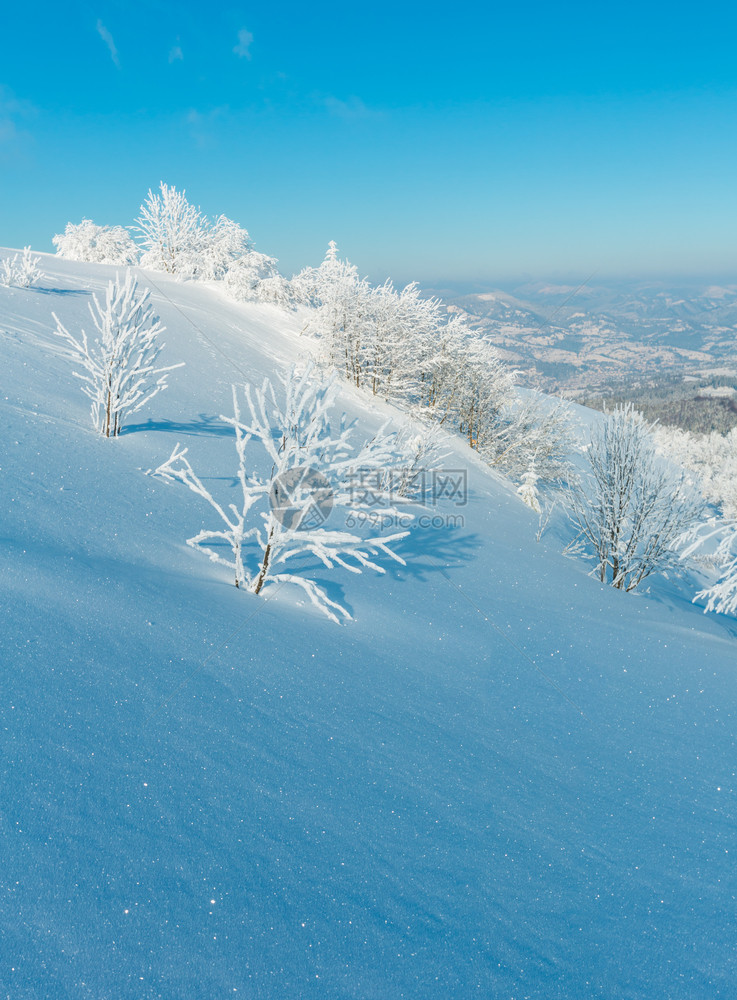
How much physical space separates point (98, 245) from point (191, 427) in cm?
3547

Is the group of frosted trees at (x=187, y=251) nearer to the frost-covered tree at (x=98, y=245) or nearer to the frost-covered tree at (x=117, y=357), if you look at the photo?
the frost-covered tree at (x=98, y=245)

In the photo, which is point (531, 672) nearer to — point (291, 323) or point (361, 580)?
point (361, 580)

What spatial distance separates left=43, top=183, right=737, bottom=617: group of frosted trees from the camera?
5.45m

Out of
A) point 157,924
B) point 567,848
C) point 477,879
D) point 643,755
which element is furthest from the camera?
point 643,755

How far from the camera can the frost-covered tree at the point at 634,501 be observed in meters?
10.5

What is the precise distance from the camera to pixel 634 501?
11102 mm

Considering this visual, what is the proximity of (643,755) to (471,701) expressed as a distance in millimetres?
1611

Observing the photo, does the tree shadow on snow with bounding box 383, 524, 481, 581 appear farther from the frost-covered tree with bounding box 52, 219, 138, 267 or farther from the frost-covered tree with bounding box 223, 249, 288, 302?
the frost-covered tree with bounding box 52, 219, 138, 267

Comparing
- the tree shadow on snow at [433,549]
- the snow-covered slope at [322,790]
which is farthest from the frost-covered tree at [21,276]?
the tree shadow on snow at [433,549]

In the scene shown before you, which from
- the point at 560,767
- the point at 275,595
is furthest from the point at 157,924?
the point at 275,595

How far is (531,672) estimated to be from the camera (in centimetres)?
541

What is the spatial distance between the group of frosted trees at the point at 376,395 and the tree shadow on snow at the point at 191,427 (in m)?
0.47

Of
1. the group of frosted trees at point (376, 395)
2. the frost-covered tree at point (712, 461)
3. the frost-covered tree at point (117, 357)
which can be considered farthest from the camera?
the frost-covered tree at point (712, 461)

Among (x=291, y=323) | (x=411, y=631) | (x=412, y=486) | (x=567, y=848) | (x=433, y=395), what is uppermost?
(x=291, y=323)
